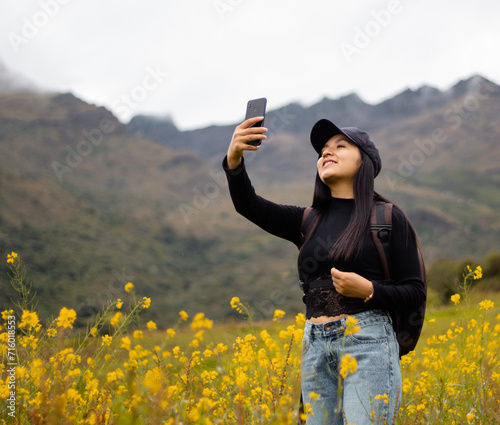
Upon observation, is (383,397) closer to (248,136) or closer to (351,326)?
(351,326)

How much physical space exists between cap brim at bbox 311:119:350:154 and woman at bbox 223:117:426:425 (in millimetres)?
19

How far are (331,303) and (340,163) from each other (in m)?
0.72

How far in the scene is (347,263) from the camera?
2113mm

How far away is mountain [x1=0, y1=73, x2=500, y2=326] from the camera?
4562cm

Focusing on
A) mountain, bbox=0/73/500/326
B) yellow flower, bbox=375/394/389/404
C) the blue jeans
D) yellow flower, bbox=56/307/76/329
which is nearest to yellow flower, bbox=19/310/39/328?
yellow flower, bbox=56/307/76/329

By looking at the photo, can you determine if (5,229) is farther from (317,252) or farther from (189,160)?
(189,160)

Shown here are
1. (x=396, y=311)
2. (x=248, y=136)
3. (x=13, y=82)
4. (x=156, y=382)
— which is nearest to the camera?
(x=156, y=382)

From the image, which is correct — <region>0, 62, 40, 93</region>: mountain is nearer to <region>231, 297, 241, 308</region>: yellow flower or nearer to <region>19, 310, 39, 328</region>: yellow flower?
<region>231, 297, 241, 308</region>: yellow flower

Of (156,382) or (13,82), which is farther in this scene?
(13,82)

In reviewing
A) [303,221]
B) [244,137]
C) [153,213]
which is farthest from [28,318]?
Answer: [153,213]

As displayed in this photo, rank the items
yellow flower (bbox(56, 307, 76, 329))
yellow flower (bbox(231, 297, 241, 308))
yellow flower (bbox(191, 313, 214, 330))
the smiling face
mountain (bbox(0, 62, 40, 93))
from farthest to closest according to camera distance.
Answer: mountain (bbox(0, 62, 40, 93)) < yellow flower (bbox(231, 297, 241, 308)) < the smiling face < yellow flower (bbox(56, 307, 76, 329)) < yellow flower (bbox(191, 313, 214, 330))

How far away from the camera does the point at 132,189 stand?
4060 inches

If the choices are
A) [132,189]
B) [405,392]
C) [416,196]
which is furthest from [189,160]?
[405,392]

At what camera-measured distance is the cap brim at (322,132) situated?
2471mm
